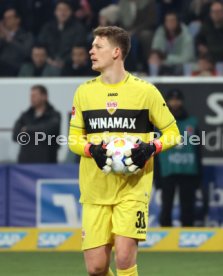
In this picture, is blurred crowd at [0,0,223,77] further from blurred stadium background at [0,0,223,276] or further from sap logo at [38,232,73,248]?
sap logo at [38,232,73,248]

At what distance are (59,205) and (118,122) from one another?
5665 millimetres

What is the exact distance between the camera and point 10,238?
42.5 feet

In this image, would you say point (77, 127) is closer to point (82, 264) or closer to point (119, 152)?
point (119, 152)

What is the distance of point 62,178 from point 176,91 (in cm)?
184

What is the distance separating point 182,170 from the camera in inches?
531

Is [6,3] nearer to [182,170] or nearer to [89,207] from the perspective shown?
[182,170]

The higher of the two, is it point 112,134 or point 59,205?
point 112,134

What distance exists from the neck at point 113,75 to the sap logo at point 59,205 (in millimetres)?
5576

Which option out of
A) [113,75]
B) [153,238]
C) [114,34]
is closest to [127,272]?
[113,75]

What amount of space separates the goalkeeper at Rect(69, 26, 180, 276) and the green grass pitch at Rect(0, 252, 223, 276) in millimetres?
2796

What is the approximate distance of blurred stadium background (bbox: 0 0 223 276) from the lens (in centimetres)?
1285

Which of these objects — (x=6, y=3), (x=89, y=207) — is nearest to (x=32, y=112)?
(x=6, y=3)

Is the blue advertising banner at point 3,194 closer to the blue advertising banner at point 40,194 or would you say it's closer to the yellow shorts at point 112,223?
the blue advertising banner at point 40,194

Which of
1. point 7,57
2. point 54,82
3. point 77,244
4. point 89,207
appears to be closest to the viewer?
point 89,207
